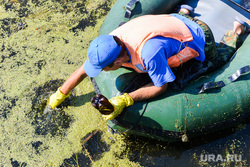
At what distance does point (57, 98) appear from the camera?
177cm

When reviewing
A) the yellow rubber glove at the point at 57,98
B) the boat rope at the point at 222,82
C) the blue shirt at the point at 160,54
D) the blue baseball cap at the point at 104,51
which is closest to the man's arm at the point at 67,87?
the yellow rubber glove at the point at 57,98

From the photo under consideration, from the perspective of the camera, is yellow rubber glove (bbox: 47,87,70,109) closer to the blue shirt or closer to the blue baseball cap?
the blue baseball cap

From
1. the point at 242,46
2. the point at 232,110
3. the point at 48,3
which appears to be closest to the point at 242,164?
the point at 232,110

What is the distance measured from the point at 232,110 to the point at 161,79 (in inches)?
23.1

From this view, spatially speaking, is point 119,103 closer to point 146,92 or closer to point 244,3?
point 146,92

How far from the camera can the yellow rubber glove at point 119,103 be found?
4.37 feet

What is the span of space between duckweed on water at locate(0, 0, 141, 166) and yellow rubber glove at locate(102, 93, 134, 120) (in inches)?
17.9

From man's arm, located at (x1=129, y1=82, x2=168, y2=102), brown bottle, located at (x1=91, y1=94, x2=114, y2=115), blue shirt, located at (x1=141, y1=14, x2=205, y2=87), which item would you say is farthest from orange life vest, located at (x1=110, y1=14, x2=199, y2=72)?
brown bottle, located at (x1=91, y1=94, x2=114, y2=115)

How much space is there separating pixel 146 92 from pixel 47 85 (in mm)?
1137

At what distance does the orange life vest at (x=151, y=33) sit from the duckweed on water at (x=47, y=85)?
774 mm

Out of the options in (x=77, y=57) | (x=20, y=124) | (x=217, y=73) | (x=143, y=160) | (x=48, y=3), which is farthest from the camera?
(x=48, y=3)

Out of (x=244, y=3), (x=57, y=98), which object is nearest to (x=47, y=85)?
(x=57, y=98)

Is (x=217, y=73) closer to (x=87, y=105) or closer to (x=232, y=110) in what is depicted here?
(x=232, y=110)

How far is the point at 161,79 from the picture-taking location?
1.27 metres
